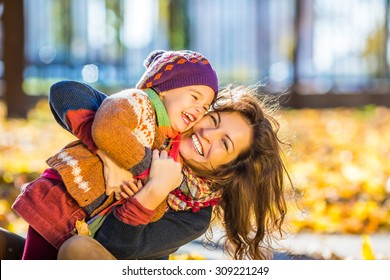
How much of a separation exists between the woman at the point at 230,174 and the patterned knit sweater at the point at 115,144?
0.10 metres

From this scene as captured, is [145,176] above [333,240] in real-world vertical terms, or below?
above

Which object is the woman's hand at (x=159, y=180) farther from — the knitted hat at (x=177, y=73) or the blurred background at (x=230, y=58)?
the blurred background at (x=230, y=58)

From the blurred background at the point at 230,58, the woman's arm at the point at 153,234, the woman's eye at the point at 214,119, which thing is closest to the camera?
the woman's arm at the point at 153,234

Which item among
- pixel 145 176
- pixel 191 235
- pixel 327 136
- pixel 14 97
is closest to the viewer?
pixel 145 176

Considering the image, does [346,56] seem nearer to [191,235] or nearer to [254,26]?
[254,26]

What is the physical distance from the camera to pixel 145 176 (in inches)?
111

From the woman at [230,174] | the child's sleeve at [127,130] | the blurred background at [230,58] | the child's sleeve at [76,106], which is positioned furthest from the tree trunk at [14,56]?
the child's sleeve at [127,130]

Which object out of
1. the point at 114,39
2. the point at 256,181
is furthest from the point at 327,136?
the point at 256,181

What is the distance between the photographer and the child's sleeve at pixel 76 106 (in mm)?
2867

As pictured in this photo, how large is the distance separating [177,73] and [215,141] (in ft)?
0.94

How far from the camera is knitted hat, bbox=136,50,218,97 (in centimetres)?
291

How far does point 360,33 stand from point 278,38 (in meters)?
1.54

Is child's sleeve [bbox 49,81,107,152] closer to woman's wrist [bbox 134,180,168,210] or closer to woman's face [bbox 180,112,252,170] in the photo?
woman's wrist [bbox 134,180,168,210]

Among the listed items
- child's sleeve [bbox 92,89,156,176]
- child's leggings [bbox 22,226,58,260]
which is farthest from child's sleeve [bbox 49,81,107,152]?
child's leggings [bbox 22,226,58,260]
